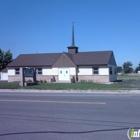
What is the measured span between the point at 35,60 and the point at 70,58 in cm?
684

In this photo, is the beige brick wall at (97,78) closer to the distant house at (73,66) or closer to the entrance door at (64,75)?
the distant house at (73,66)

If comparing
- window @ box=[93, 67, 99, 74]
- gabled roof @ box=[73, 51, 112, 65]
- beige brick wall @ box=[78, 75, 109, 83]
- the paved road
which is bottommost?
the paved road

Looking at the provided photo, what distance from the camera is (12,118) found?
8008 millimetres

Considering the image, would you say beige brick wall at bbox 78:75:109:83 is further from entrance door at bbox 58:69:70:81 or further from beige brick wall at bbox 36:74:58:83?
beige brick wall at bbox 36:74:58:83

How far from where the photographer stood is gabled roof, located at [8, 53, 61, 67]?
3690 cm

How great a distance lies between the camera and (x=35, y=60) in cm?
3853

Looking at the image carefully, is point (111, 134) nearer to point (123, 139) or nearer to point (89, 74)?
point (123, 139)

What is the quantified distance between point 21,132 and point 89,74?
28030 millimetres

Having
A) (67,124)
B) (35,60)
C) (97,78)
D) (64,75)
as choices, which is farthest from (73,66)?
→ (67,124)

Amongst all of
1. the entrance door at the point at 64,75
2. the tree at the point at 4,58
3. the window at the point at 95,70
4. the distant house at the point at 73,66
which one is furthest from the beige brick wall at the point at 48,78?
the tree at the point at 4,58

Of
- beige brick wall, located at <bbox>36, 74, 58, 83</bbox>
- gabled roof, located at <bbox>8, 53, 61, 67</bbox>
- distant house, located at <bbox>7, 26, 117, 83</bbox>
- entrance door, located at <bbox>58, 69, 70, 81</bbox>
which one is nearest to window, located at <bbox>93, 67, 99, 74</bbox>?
distant house, located at <bbox>7, 26, 117, 83</bbox>

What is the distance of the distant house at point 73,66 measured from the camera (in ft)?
109

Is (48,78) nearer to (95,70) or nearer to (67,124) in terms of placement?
(95,70)

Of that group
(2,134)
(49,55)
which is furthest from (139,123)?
(49,55)
